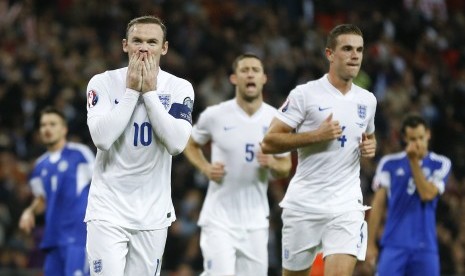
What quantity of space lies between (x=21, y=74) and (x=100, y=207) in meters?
9.56

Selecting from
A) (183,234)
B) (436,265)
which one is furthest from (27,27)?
(436,265)

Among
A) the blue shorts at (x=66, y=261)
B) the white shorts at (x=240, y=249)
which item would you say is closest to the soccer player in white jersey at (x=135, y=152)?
the white shorts at (x=240, y=249)

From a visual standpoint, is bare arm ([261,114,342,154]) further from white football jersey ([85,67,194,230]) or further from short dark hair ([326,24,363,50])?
white football jersey ([85,67,194,230])

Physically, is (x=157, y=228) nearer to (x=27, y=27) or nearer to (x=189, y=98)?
(x=189, y=98)

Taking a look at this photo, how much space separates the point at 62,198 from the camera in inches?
431

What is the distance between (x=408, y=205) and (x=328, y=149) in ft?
7.37

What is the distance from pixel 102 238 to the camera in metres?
6.98

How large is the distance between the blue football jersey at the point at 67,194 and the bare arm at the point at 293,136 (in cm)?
325

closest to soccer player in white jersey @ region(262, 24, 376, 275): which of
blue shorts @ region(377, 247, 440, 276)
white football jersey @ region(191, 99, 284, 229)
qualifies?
white football jersey @ region(191, 99, 284, 229)

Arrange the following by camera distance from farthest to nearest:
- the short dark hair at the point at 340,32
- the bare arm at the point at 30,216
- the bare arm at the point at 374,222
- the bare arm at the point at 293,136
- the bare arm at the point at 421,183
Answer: the bare arm at the point at 30,216 < the bare arm at the point at 421,183 < the bare arm at the point at 374,222 < the short dark hair at the point at 340,32 < the bare arm at the point at 293,136

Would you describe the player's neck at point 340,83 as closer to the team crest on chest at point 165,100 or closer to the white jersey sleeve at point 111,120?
the team crest on chest at point 165,100

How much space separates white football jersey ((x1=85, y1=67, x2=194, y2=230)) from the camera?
7.06 metres

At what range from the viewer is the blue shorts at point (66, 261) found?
10.7m

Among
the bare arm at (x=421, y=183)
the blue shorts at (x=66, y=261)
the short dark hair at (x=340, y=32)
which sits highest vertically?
the short dark hair at (x=340, y=32)
